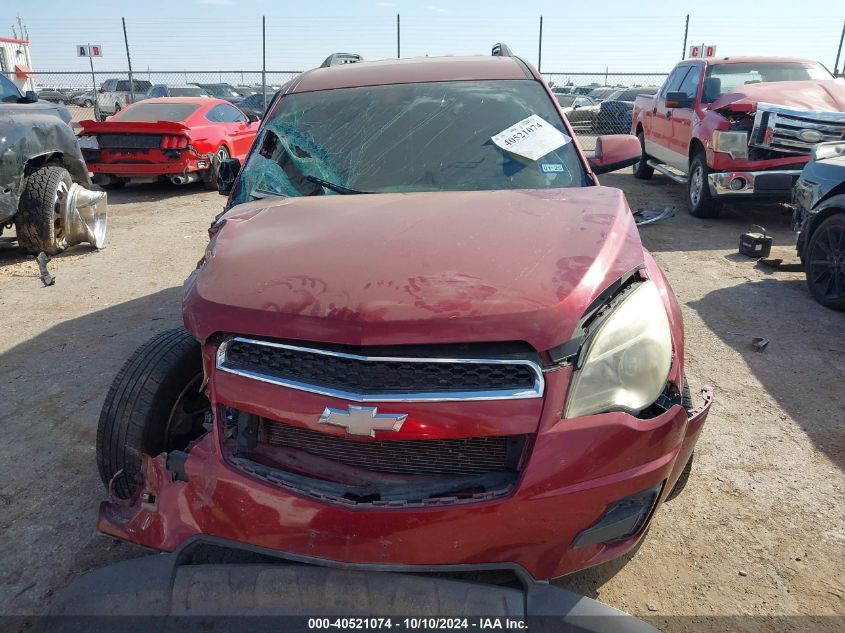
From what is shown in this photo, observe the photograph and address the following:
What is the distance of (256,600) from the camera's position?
5.66 feet

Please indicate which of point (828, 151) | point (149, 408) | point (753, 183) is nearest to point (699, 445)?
point (149, 408)

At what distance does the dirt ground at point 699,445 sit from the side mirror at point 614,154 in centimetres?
145

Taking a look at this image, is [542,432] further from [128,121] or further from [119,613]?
[128,121]

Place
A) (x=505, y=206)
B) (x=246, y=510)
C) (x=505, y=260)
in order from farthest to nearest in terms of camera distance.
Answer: (x=505, y=206) < (x=505, y=260) < (x=246, y=510)

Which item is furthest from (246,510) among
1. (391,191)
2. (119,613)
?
(391,191)

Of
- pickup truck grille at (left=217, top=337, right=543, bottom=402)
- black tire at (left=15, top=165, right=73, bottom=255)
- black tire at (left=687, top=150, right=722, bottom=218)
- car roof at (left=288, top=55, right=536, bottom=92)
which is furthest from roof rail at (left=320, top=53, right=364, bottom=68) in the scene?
black tire at (left=687, top=150, right=722, bottom=218)

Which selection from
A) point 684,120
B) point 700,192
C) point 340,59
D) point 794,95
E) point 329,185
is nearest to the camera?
point 329,185

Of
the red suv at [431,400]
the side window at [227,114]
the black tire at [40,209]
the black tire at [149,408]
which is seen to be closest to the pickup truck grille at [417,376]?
the red suv at [431,400]

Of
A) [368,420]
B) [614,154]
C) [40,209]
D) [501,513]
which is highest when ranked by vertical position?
[614,154]

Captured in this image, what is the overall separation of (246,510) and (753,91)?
328 inches

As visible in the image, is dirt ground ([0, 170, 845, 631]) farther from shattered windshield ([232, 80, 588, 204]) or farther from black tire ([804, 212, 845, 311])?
shattered windshield ([232, 80, 588, 204])

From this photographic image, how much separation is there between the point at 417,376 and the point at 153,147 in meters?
9.36

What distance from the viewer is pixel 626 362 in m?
1.83

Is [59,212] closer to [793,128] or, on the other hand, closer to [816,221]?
→ [816,221]
